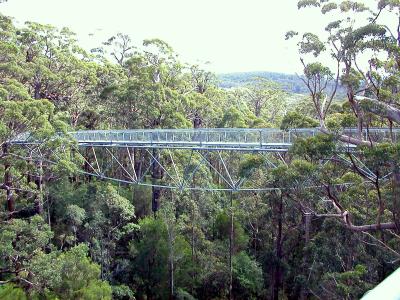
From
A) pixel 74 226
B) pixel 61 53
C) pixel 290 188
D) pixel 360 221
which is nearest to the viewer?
pixel 290 188

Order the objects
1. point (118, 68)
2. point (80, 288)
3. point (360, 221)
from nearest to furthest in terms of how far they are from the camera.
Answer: point (80, 288) → point (360, 221) → point (118, 68)

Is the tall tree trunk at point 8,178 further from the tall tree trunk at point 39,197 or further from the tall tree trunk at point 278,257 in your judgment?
the tall tree trunk at point 278,257

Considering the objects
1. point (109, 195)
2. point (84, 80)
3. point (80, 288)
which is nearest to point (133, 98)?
point (84, 80)

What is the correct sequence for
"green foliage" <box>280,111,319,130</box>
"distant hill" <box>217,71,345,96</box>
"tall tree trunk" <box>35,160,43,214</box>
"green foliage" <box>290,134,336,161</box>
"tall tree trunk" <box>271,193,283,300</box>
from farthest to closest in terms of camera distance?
"distant hill" <box>217,71,345,96</box> → "tall tree trunk" <box>271,193,283,300</box> → "tall tree trunk" <box>35,160,43,214</box> → "green foliage" <box>280,111,319,130</box> → "green foliage" <box>290,134,336,161</box>

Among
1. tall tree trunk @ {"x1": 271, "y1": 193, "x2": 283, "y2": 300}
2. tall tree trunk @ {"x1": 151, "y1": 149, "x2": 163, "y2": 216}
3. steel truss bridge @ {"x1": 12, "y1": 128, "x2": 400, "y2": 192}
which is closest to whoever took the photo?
steel truss bridge @ {"x1": 12, "y1": 128, "x2": 400, "y2": 192}

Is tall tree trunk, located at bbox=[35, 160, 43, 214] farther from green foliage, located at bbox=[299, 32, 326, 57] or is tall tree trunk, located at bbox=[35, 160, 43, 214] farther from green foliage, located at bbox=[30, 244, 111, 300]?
green foliage, located at bbox=[299, 32, 326, 57]

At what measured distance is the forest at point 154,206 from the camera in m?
10.8

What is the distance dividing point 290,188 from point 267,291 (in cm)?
970

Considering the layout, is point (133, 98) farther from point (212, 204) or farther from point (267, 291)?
point (267, 291)

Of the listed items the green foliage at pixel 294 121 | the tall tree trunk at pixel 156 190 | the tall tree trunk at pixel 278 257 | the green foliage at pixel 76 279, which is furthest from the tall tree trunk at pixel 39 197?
the tall tree trunk at pixel 278 257

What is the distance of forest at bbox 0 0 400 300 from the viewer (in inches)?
425

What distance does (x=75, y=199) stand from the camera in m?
16.0

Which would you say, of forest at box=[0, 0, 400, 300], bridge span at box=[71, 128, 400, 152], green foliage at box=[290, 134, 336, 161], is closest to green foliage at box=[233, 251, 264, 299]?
forest at box=[0, 0, 400, 300]

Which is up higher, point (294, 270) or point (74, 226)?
point (74, 226)
